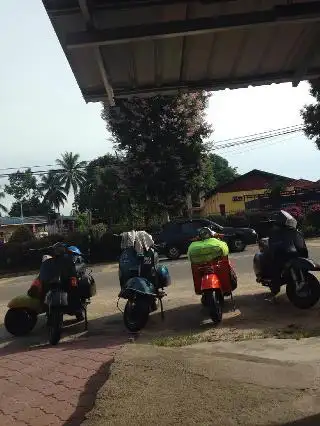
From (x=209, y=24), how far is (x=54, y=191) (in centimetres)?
8152

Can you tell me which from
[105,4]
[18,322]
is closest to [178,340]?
[18,322]

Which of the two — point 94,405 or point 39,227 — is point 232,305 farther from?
point 39,227

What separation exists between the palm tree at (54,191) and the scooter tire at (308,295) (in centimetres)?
7476

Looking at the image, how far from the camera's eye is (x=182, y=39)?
359cm

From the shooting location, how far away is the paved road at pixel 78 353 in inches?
177

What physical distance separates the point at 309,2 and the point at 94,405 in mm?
3107

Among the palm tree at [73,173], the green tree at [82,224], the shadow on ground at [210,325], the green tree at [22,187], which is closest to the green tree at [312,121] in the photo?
the green tree at [82,224]

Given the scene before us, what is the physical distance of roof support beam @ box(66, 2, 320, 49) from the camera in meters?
3.10

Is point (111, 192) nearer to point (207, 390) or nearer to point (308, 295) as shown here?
point (308, 295)

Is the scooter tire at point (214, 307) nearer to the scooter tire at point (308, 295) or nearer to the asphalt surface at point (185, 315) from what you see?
the asphalt surface at point (185, 315)

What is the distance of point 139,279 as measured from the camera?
25.7 feet

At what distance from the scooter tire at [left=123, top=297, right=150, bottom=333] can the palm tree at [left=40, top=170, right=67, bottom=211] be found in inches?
2936

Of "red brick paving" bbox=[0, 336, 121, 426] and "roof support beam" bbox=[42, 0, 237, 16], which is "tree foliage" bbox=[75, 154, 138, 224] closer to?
"red brick paving" bbox=[0, 336, 121, 426]

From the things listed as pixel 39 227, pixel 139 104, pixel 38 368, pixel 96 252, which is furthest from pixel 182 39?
pixel 39 227
